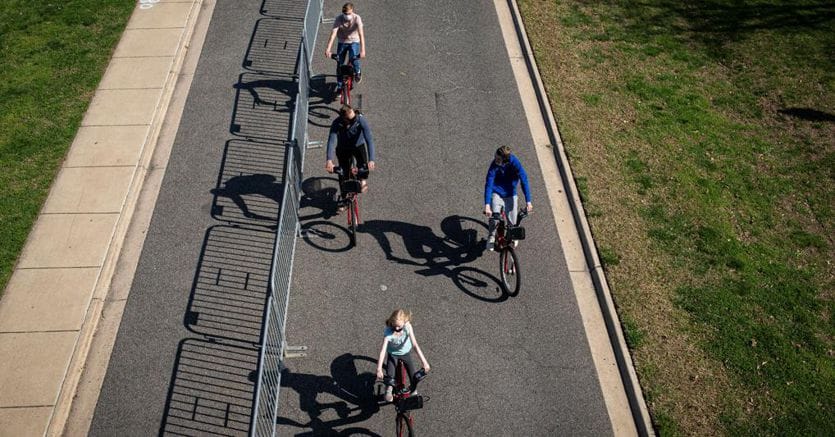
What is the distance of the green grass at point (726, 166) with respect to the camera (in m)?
9.62

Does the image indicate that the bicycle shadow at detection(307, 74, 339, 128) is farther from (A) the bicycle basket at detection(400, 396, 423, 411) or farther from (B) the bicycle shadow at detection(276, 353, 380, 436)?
(A) the bicycle basket at detection(400, 396, 423, 411)

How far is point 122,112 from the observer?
13.4 meters

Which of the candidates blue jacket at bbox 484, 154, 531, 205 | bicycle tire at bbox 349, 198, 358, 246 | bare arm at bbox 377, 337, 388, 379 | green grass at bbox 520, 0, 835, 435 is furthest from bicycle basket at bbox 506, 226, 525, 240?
bare arm at bbox 377, 337, 388, 379

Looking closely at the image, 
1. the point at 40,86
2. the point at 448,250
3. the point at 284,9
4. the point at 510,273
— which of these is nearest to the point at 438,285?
the point at 448,250

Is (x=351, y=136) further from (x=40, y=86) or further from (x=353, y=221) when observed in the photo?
(x=40, y=86)

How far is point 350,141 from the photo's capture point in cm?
1085

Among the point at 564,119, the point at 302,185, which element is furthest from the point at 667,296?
the point at 302,185

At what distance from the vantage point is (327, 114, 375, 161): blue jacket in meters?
10.6

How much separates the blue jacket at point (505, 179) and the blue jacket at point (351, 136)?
1970mm

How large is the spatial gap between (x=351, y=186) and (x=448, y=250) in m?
1.90

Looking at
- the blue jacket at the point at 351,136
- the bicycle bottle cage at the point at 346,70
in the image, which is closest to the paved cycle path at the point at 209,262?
the bicycle bottle cage at the point at 346,70

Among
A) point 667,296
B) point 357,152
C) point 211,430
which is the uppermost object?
point 357,152

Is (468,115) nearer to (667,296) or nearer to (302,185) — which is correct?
(302,185)

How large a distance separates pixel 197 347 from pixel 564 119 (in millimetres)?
8137
